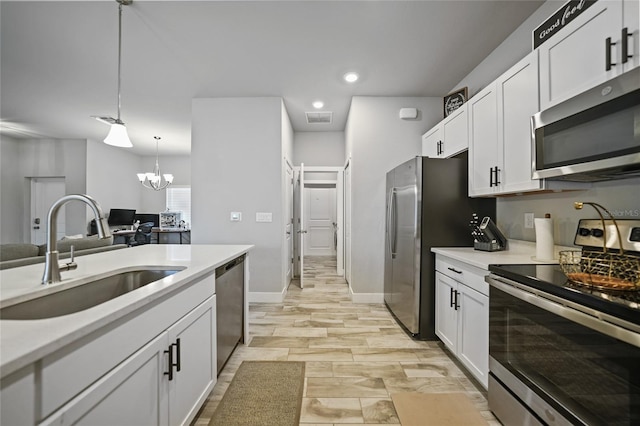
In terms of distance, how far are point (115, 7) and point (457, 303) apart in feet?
11.8

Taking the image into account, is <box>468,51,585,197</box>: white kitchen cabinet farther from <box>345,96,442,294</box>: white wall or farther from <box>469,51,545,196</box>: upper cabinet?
<box>345,96,442,294</box>: white wall

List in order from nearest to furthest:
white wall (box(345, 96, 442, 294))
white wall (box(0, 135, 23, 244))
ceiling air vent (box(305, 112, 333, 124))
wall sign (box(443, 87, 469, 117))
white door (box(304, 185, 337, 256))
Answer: wall sign (box(443, 87, 469, 117)) < white wall (box(345, 96, 442, 294)) < ceiling air vent (box(305, 112, 333, 124)) < white wall (box(0, 135, 23, 244)) < white door (box(304, 185, 337, 256))

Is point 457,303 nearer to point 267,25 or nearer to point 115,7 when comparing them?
point 267,25

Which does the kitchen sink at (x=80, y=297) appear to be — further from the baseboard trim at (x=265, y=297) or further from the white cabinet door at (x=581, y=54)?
the white cabinet door at (x=581, y=54)

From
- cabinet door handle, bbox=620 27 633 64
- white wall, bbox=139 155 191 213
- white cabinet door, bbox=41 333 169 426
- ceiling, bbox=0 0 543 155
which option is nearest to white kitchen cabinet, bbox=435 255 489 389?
cabinet door handle, bbox=620 27 633 64

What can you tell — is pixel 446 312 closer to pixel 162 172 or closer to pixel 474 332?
pixel 474 332

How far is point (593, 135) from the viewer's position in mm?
1333

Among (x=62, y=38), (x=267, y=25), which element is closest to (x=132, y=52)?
(x=62, y=38)

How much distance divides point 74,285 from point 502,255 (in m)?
2.63

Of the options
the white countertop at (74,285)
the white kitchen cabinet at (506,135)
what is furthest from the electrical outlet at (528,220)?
the white countertop at (74,285)

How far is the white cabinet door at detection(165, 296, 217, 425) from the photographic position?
4.21 feet

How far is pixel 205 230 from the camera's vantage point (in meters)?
3.79

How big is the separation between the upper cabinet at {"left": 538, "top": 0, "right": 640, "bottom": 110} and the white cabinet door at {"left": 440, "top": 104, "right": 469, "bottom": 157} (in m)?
0.93

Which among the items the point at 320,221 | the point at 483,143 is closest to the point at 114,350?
the point at 483,143
